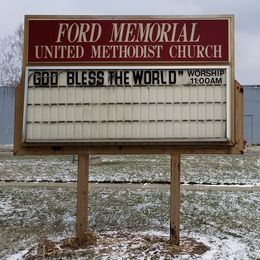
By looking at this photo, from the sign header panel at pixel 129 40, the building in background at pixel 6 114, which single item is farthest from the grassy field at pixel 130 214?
the building in background at pixel 6 114

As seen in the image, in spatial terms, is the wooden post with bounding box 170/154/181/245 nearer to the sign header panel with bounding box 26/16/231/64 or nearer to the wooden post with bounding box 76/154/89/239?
the wooden post with bounding box 76/154/89/239

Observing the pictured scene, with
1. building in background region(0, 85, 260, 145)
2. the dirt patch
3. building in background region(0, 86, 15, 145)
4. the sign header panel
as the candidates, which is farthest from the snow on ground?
building in background region(0, 86, 15, 145)

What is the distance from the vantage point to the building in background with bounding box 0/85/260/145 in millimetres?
40844

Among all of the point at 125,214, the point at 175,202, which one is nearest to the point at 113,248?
the point at 175,202

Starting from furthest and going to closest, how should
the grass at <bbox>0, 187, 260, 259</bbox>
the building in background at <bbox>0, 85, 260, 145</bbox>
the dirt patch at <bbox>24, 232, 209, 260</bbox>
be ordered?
the building in background at <bbox>0, 85, 260, 145</bbox>, the grass at <bbox>0, 187, 260, 259</bbox>, the dirt patch at <bbox>24, 232, 209, 260</bbox>

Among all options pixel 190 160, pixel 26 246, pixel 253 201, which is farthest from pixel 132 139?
pixel 190 160

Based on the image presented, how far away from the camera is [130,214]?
973 centimetres

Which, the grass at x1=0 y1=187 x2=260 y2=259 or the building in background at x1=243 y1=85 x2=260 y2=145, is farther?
the building in background at x1=243 y1=85 x2=260 y2=145

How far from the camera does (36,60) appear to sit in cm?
771

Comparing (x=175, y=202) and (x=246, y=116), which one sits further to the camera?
(x=246, y=116)

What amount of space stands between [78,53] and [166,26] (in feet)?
4.68

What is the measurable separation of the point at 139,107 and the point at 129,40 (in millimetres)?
1059

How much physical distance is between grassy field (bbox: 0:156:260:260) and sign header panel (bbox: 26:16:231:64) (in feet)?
9.67

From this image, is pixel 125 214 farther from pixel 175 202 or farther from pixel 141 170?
pixel 141 170
